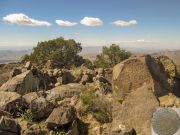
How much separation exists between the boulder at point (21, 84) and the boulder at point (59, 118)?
6.28 metres

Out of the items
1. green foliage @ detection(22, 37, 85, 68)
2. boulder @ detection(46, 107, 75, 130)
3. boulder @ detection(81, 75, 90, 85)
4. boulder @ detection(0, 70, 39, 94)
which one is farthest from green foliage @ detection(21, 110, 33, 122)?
green foliage @ detection(22, 37, 85, 68)

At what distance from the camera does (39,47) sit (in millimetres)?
67625

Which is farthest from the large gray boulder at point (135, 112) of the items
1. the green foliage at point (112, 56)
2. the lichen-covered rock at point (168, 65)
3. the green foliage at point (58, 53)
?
the green foliage at point (112, 56)

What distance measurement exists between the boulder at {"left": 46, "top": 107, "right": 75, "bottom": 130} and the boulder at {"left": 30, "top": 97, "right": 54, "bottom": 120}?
26.3 inches

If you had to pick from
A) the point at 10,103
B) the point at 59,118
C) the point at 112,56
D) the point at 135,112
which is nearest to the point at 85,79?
the point at 135,112

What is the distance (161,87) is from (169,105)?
7.64 feet

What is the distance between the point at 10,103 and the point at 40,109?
1142 mm

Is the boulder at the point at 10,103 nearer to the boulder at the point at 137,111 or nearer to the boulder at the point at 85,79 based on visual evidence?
the boulder at the point at 137,111

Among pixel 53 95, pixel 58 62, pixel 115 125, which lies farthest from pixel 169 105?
pixel 58 62

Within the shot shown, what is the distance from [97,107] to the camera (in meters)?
13.1

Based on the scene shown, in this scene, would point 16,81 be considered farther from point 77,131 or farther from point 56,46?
point 56,46

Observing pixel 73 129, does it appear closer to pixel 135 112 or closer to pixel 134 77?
pixel 135 112

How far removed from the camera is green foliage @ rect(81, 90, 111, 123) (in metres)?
12.5

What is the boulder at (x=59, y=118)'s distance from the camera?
35.6ft
